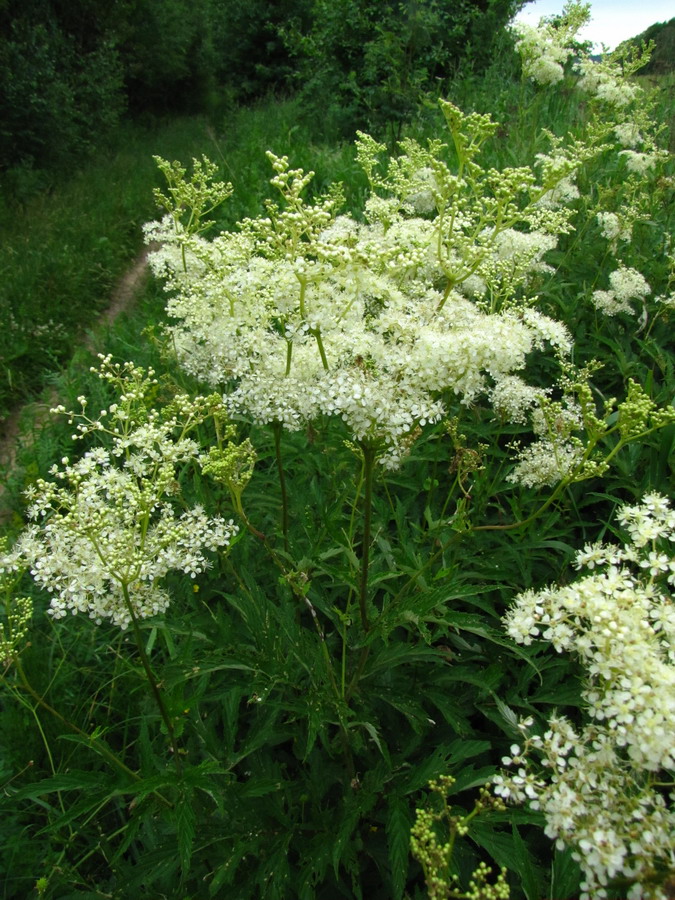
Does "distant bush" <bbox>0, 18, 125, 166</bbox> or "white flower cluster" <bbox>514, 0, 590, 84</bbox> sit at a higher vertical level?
"white flower cluster" <bbox>514, 0, 590, 84</bbox>

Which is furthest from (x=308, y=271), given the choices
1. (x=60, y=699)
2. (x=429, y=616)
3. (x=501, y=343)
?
(x=60, y=699)

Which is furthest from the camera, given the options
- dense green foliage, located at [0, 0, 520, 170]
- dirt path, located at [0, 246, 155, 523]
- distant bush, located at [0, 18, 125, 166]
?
distant bush, located at [0, 18, 125, 166]

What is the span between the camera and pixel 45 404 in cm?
700

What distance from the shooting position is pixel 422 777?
229 centimetres

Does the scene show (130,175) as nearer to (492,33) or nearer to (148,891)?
(492,33)

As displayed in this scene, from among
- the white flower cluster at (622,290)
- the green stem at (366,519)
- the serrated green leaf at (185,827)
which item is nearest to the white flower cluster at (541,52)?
the white flower cluster at (622,290)

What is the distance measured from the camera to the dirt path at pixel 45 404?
6.37m

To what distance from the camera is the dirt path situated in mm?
6366

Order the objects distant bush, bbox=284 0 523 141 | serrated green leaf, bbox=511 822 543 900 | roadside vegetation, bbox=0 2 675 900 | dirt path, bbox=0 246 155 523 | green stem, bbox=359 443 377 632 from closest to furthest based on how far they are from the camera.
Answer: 1. roadside vegetation, bbox=0 2 675 900
2. serrated green leaf, bbox=511 822 543 900
3. green stem, bbox=359 443 377 632
4. dirt path, bbox=0 246 155 523
5. distant bush, bbox=284 0 523 141

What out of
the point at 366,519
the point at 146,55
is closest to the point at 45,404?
the point at 366,519

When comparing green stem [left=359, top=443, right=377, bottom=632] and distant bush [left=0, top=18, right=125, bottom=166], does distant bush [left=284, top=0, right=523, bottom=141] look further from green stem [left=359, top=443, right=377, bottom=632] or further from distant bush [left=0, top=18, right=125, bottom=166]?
green stem [left=359, top=443, right=377, bottom=632]

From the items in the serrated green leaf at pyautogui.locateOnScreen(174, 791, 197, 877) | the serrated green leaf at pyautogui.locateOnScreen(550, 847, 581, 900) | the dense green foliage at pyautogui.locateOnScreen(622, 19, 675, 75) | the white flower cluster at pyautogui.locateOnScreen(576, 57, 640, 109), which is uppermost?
the dense green foliage at pyautogui.locateOnScreen(622, 19, 675, 75)

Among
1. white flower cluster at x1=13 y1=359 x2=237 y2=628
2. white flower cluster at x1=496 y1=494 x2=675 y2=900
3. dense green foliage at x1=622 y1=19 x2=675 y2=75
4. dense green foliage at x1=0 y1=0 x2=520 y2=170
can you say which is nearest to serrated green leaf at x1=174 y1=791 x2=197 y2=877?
white flower cluster at x1=13 y1=359 x2=237 y2=628

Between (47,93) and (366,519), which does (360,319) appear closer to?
(366,519)
